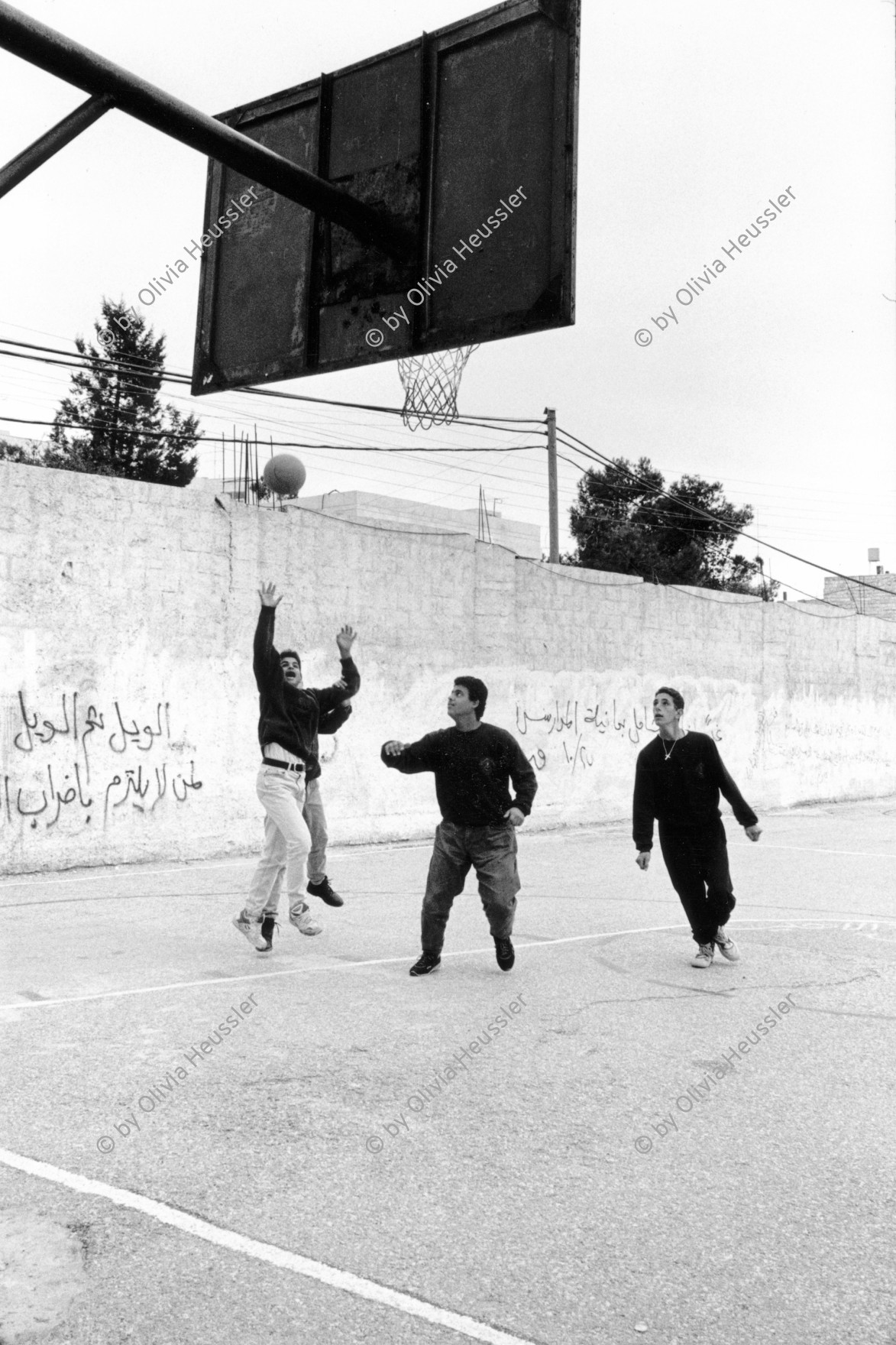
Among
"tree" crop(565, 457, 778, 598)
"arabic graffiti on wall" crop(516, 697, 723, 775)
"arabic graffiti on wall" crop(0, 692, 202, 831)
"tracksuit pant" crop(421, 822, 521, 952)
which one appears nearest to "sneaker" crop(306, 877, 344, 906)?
"tracksuit pant" crop(421, 822, 521, 952)

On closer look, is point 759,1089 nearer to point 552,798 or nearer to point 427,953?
point 427,953

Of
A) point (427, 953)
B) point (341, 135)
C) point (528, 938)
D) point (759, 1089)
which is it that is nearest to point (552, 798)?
point (528, 938)

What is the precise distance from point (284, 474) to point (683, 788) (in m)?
6.22

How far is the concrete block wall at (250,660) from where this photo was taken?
12.3m

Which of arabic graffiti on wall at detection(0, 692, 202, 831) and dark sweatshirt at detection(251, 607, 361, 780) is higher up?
dark sweatshirt at detection(251, 607, 361, 780)

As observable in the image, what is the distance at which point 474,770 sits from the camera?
7.80 m

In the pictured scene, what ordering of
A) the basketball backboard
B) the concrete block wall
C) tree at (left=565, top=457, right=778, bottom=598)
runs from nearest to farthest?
the basketball backboard → the concrete block wall → tree at (left=565, top=457, right=778, bottom=598)

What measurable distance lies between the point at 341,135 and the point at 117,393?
5160cm

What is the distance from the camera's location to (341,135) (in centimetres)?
505

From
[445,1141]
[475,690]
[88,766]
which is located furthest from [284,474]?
[445,1141]

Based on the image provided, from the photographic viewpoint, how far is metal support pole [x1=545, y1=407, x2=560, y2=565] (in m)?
29.9

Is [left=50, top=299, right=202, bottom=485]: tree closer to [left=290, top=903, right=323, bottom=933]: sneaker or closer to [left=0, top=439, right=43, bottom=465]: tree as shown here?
[left=0, top=439, right=43, bottom=465]: tree

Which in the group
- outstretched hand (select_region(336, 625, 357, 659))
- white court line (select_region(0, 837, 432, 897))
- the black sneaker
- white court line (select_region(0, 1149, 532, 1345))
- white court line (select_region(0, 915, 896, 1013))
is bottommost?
white court line (select_region(0, 837, 432, 897))

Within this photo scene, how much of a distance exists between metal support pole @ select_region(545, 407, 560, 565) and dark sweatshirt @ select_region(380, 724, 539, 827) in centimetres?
2200
